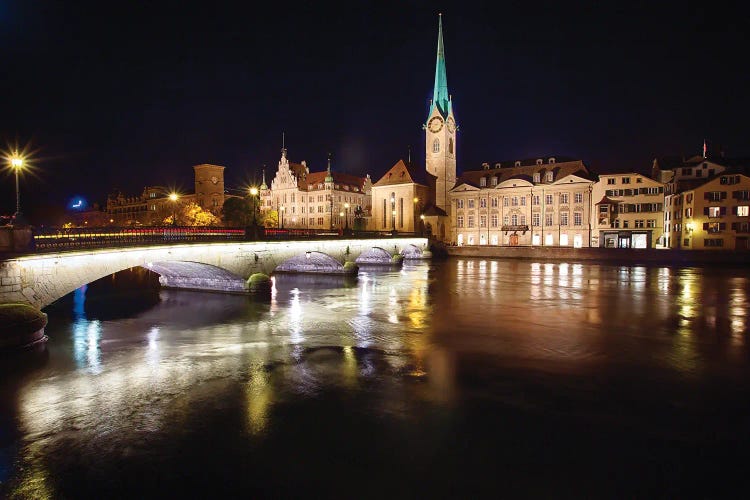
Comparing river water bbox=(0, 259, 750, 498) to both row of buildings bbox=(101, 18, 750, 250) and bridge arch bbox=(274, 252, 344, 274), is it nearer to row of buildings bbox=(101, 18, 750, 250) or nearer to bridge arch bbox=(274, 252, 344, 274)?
bridge arch bbox=(274, 252, 344, 274)

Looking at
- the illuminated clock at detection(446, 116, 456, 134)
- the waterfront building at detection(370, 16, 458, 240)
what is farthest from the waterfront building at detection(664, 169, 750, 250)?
the illuminated clock at detection(446, 116, 456, 134)

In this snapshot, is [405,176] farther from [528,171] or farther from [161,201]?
[161,201]

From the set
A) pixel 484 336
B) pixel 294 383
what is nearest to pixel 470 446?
pixel 294 383

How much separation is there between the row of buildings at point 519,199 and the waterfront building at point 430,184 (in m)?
0.23

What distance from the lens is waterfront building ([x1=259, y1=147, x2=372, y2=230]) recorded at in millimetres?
104812

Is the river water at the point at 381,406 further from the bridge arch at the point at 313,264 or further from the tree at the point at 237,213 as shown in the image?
the tree at the point at 237,213

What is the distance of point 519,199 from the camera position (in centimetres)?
8544

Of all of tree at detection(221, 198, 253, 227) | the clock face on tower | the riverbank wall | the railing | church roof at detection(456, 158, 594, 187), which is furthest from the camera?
the clock face on tower

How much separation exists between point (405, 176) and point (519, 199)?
24.8 meters

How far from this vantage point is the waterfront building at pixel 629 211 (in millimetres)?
70312

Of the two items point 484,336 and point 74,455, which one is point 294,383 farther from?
point 484,336

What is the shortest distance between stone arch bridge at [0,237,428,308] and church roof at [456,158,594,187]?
45158 mm

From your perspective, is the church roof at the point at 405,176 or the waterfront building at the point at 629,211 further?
the church roof at the point at 405,176

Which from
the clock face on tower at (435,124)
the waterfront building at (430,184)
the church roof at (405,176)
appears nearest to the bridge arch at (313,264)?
the waterfront building at (430,184)
